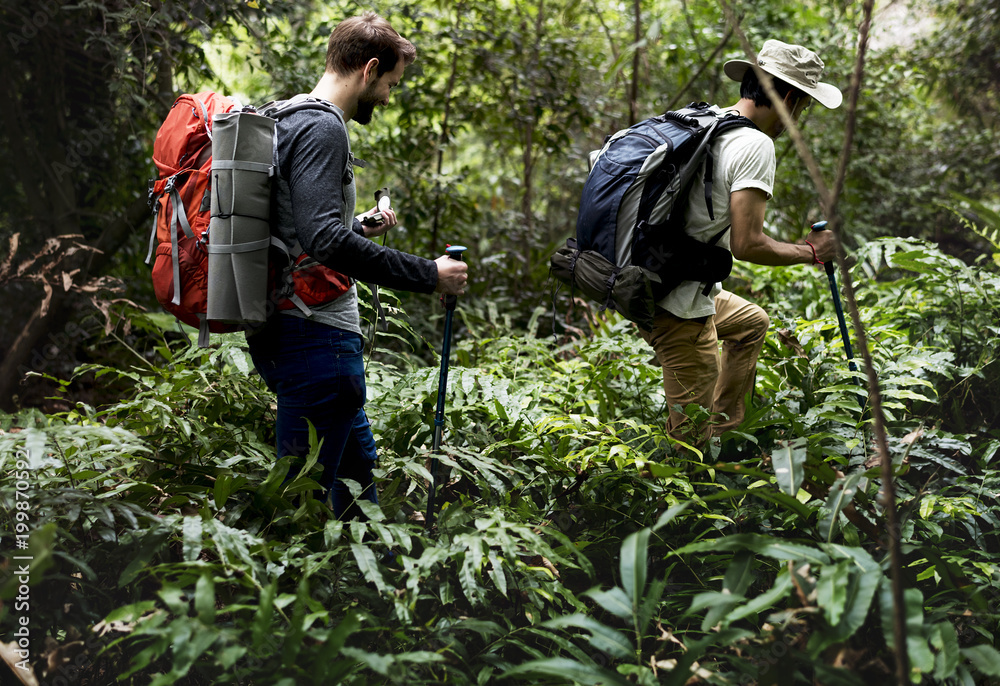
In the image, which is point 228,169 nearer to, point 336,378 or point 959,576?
point 336,378

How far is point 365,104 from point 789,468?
6.12 ft

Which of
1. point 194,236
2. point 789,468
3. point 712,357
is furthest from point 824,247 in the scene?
point 194,236

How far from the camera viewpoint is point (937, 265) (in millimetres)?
4070

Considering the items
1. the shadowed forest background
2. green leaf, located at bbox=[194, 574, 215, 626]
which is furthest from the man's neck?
green leaf, located at bbox=[194, 574, 215, 626]

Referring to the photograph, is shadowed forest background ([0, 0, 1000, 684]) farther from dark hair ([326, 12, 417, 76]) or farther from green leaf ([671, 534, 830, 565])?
dark hair ([326, 12, 417, 76])

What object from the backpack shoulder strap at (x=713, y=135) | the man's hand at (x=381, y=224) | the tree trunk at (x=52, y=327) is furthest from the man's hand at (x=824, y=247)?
the tree trunk at (x=52, y=327)

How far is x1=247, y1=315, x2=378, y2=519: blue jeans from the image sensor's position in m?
2.35

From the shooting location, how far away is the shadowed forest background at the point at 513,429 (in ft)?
6.02

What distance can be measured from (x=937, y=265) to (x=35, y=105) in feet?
21.8

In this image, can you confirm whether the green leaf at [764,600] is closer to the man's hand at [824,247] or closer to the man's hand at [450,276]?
the man's hand at [450,276]

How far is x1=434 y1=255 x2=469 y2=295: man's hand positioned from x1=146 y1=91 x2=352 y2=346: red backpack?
0.37m

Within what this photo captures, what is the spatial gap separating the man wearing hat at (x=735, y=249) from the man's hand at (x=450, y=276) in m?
1.05

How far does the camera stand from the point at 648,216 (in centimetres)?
288

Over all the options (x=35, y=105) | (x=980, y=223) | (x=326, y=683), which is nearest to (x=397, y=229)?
(x=35, y=105)
